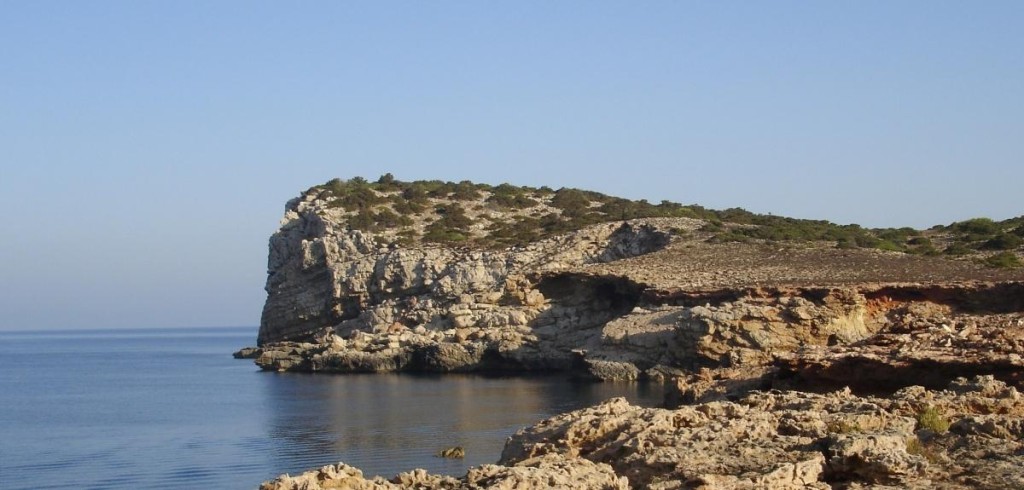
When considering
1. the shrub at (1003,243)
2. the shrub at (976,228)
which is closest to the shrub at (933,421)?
the shrub at (1003,243)

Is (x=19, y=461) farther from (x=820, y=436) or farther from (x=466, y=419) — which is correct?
(x=820, y=436)

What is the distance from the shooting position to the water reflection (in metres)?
28.0

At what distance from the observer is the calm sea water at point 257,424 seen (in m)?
27.3

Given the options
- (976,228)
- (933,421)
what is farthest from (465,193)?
(933,421)

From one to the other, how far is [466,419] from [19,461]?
11.6 m

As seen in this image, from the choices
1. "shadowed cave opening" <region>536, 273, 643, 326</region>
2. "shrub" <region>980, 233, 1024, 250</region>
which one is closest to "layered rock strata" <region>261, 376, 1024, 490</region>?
"shadowed cave opening" <region>536, 273, 643, 326</region>

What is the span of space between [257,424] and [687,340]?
16294mm

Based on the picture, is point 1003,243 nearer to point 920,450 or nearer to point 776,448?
point 920,450

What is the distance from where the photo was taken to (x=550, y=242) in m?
64.7

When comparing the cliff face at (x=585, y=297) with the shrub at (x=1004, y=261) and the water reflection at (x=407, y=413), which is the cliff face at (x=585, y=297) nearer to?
the shrub at (x=1004, y=261)

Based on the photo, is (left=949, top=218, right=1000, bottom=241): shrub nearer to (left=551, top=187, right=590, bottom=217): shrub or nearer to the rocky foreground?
the rocky foreground

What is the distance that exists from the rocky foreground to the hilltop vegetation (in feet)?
2.21

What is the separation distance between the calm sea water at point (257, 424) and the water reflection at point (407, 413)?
0.16 ft

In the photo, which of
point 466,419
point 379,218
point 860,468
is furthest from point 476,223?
point 860,468
